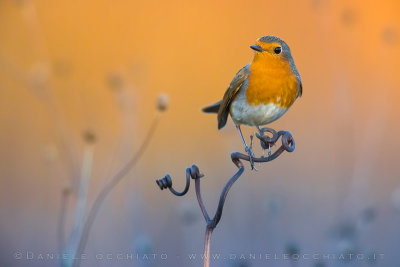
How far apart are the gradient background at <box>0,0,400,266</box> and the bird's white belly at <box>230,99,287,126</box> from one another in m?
0.79

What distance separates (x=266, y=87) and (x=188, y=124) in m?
2.84

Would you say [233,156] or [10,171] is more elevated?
[10,171]

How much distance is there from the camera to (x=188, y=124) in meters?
5.75

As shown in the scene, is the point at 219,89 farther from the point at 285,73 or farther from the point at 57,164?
the point at 285,73

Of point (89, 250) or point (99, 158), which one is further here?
point (99, 158)

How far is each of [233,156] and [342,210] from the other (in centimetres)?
185

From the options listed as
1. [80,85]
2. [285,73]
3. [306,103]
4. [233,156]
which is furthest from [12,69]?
[233,156]

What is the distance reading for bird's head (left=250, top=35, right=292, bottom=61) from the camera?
2.99 m

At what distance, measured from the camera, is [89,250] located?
15.0 feet

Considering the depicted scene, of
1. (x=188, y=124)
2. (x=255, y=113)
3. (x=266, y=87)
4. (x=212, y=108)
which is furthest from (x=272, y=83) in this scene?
(x=188, y=124)

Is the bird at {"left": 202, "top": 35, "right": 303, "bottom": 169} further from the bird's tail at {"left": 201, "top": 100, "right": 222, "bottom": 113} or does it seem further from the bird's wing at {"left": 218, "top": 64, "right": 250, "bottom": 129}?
the bird's tail at {"left": 201, "top": 100, "right": 222, "bottom": 113}

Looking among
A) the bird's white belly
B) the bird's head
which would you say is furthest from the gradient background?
the bird's head

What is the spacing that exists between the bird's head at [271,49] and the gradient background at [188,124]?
910 mm

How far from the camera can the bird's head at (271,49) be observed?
9.82 ft
